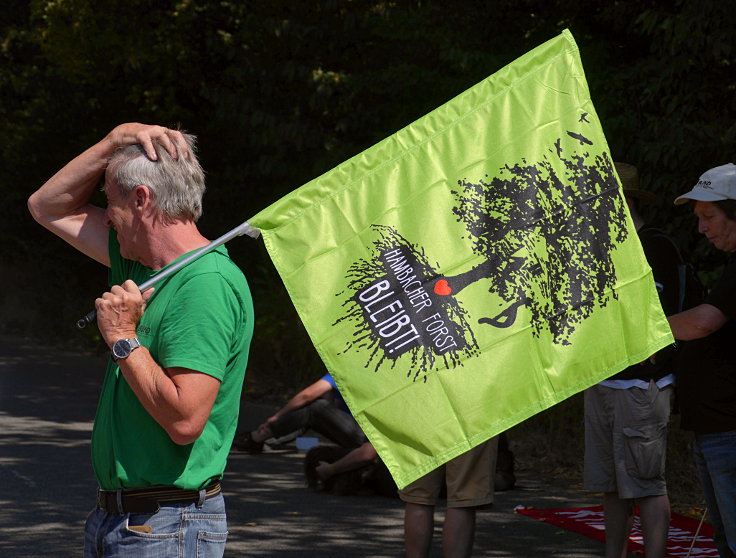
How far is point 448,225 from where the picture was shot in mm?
3432

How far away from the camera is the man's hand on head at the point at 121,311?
2.85m

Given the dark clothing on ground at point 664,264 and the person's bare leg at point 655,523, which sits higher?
the dark clothing on ground at point 664,264

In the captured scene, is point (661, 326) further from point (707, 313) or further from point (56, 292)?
point (56, 292)

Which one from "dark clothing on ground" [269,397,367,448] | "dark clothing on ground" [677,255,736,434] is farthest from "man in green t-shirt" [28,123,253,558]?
"dark clothing on ground" [269,397,367,448]

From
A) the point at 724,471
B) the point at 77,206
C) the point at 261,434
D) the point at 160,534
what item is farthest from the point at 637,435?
the point at 261,434

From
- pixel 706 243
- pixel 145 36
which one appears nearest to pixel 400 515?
pixel 706 243

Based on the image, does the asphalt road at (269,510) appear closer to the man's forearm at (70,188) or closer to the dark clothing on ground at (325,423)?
the dark clothing on ground at (325,423)

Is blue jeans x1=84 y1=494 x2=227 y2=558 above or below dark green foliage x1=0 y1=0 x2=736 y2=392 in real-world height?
below

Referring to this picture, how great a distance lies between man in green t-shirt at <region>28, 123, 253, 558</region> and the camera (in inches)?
110

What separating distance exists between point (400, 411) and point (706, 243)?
6620 mm

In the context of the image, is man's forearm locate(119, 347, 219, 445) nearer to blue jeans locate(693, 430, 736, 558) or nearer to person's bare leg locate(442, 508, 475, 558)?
person's bare leg locate(442, 508, 475, 558)

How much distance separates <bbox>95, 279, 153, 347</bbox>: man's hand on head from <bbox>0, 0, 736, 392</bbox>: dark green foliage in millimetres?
7034

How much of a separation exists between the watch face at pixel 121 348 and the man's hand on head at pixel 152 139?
0.48 metres

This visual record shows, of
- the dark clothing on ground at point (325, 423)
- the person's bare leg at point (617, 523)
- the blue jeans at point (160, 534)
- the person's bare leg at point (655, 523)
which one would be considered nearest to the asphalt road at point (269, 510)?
the dark clothing on ground at point (325, 423)
